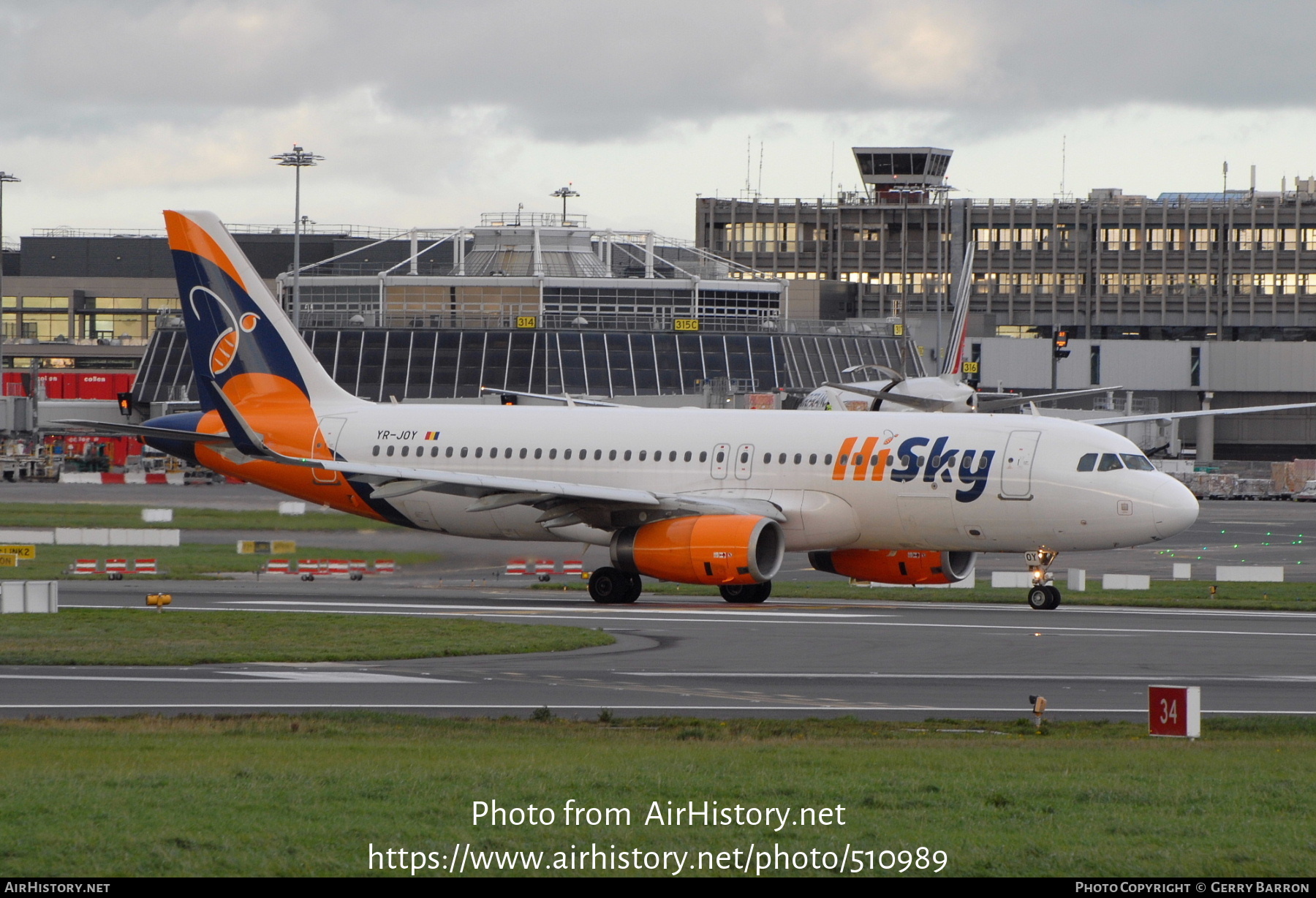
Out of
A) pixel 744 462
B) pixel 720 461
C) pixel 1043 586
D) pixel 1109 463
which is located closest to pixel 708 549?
pixel 744 462

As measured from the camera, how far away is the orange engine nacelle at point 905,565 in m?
37.2

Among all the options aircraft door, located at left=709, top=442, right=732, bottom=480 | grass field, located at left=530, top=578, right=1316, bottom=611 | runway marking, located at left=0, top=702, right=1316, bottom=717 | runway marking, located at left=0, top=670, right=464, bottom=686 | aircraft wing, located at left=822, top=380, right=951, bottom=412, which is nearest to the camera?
runway marking, located at left=0, top=702, right=1316, bottom=717

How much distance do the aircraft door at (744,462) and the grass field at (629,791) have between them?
61.6 ft

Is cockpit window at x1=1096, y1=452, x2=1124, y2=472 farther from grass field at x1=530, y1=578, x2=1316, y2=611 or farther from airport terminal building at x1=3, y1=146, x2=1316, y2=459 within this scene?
airport terminal building at x1=3, y1=146, x2=1316, y2=459

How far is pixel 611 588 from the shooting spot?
36.9m

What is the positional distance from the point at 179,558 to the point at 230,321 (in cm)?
785

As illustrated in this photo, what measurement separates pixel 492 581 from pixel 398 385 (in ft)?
165

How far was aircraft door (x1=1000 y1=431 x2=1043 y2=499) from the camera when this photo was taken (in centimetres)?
3528

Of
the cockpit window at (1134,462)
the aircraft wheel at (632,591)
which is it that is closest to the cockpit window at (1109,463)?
the cockpit window at (1134,462)

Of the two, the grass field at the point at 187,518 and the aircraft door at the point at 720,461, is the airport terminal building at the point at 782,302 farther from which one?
the aircraft door at the point at 720,461

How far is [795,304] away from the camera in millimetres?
147125

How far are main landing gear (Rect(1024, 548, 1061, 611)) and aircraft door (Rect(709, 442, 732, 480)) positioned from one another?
6946 mm

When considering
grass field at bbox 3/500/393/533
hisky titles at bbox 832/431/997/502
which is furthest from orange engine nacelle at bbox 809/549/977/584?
grass field at bbox 3/500/393/533

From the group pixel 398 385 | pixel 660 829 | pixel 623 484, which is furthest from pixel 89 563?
pixel 398 385
